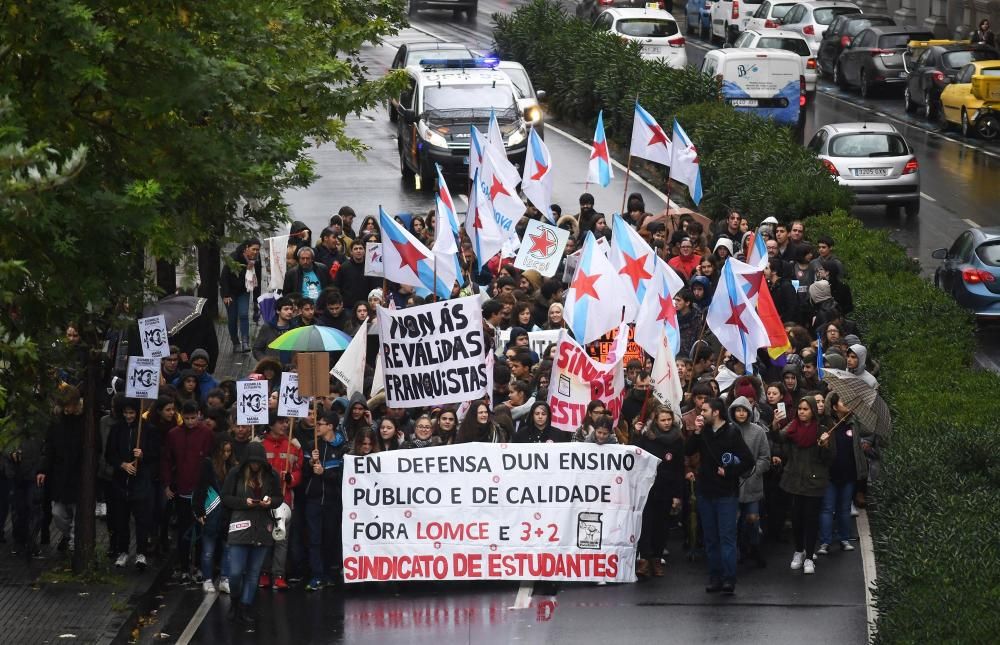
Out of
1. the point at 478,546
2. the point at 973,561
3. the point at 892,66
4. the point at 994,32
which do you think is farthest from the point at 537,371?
the point at 994,32

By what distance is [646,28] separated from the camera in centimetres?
4059

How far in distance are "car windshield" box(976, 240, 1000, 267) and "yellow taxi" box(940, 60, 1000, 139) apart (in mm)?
14797

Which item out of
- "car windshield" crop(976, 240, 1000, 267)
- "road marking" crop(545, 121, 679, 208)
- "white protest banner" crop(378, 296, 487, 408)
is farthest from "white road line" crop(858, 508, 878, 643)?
"road marking" crop(545, 121, 679, 208)

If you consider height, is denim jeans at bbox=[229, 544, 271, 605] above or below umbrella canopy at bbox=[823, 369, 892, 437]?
below

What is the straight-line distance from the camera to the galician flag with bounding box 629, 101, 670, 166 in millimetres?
23094

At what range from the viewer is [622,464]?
14.7 metres

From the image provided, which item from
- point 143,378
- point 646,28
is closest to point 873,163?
point 646,28

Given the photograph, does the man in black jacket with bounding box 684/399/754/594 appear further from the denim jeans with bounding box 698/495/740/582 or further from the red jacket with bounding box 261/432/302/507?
the red jacket with bounding box 261/432/302/507

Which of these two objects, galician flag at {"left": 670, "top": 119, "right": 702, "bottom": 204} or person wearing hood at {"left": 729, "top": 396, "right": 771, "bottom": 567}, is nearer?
person wearing hood at {"left": 729, "top": 396, "right": 771, "bottom": 567}

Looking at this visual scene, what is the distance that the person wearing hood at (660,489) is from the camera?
580 inches

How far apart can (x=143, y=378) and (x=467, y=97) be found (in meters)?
15.9

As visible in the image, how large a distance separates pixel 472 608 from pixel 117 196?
433 cm

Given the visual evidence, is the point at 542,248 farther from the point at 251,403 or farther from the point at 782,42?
the point at 782,42

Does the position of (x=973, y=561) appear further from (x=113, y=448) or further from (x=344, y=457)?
(x=113, y=448)
